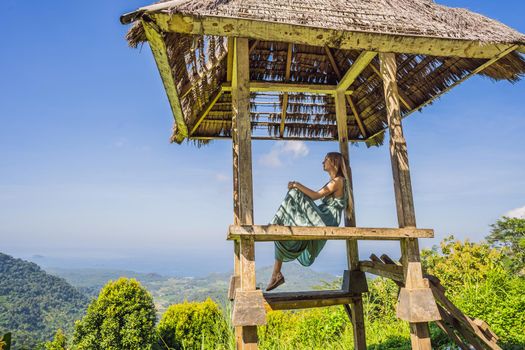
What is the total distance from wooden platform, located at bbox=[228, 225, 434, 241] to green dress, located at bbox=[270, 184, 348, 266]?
1.89 feet

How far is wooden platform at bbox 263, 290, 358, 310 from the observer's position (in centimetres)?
373

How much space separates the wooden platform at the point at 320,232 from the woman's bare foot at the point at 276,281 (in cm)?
98

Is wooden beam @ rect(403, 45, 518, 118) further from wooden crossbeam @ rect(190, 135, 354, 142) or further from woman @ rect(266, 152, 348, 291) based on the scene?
woman @ rect(266, 152, 348, 291)

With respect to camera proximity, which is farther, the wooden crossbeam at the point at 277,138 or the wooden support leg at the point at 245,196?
the wooden crossbeam at the point at 277,138

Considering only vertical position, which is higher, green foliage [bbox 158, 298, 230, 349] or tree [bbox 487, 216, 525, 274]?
tree [bbox 487, 216, 525, 274]

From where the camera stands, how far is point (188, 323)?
27.6 feet

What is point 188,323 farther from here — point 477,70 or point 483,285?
point 477,70

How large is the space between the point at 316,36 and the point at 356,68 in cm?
155

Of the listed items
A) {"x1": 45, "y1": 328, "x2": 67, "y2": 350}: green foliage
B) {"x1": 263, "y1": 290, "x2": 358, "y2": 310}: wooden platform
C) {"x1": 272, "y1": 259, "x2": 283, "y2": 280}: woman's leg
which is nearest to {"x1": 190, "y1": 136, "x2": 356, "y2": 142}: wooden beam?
{"x1": 272, "y1": 259, "x2": 283, "y2": 280}: woman's leg

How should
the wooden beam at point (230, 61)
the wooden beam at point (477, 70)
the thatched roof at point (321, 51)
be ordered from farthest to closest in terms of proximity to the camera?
the wooden beam at point (230, 61) < the wooden beam at point (477, 70) < the thatched roof at point (321, 51)

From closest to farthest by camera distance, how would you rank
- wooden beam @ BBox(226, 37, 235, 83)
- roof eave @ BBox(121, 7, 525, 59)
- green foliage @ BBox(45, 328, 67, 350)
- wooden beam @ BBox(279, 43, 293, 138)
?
roof eave @ BBox(121, 7, 525, 59), wooden beam @ BBox(226, 37, 235, 83), wooden beam @ BBox(279, 43, 293, 138), green foliage @ BBox(45, 328, 67, 350)

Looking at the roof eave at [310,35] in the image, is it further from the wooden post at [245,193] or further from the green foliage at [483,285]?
the green foliage at [483,285]

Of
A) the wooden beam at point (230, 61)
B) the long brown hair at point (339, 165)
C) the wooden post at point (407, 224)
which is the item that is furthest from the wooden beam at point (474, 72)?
the wooden beam at point (230, 61)

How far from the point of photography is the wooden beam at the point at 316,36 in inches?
92.7
